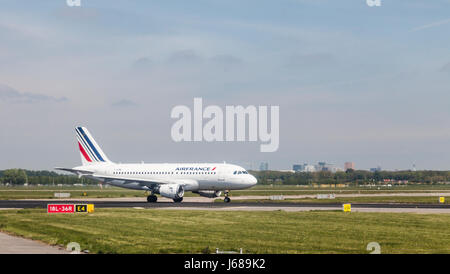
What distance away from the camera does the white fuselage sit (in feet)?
238

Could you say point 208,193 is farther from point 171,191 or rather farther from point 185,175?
point 171,191

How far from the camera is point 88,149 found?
276 ft

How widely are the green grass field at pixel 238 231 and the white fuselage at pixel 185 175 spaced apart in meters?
23.4

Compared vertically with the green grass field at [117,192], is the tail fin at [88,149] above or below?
above

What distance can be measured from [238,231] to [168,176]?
138ft

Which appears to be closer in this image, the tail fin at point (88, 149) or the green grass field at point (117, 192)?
the tail fin at point (88, 149)

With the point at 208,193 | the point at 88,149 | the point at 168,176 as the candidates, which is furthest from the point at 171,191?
the point at 88,149

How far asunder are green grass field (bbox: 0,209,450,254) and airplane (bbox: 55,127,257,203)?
23288mm

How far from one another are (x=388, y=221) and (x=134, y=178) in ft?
139

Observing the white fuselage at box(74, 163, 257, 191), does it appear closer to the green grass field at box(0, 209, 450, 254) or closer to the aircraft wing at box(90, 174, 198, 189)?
the aircraft wing at box(90, 174, 198, 189)

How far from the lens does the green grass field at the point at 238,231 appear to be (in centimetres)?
2766

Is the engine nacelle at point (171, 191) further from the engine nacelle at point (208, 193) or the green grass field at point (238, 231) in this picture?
the green grass field at point (238, 231)

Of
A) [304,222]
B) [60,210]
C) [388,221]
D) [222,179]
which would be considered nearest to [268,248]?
[304,222]

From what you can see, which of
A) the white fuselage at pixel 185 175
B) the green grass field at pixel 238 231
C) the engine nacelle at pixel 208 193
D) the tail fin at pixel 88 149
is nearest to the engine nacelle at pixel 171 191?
the white fuselage at pixel 185 175
